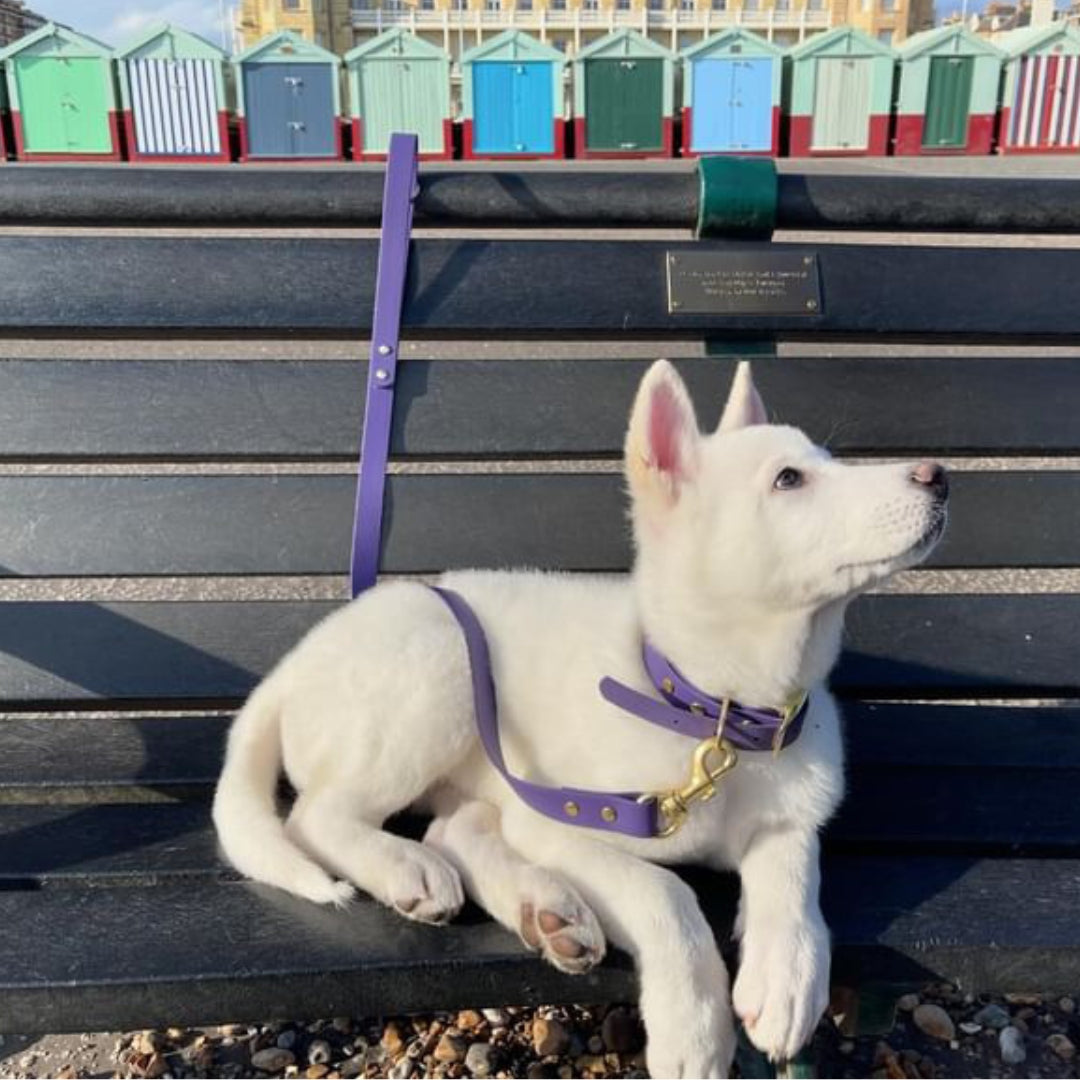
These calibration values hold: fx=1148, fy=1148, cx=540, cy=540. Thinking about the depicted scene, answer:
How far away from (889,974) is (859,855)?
0.27 metres

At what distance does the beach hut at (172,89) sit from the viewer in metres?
21.4

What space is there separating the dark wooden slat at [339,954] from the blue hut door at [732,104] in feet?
73.6

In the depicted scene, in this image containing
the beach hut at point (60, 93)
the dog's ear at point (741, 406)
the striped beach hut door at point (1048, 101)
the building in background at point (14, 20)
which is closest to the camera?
the dog's ear at point (741, 406)

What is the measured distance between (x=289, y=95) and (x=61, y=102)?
164 inches

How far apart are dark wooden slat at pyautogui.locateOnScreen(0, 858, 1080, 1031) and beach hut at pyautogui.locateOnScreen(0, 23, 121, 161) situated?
75.1 feet

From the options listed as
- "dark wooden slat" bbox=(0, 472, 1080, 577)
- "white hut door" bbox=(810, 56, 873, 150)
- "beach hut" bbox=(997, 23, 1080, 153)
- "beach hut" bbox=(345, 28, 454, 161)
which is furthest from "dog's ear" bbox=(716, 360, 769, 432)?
"beach hut" bbox=(997, 23, 1080, 153)

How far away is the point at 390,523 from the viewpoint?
230 centimetres

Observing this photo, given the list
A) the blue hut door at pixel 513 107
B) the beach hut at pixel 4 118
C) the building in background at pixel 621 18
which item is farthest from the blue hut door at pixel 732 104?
the building in background at pixel 621 18

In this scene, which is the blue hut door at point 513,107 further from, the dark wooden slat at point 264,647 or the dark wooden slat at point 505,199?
the dark wooden slat at point 264,647

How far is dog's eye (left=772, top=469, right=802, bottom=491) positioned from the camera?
165cm

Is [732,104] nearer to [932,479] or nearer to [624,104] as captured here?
[624,104]

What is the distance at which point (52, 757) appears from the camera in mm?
2152

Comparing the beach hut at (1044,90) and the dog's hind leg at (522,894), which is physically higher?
the beach hut at (1044,90)

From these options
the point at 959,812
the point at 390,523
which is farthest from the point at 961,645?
the point at 390,523
